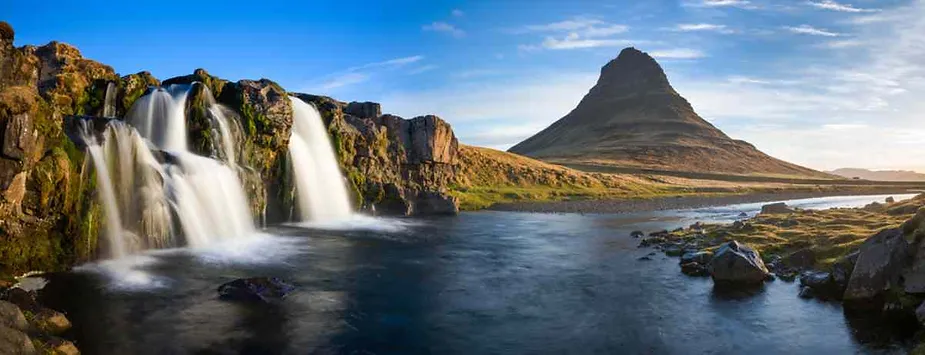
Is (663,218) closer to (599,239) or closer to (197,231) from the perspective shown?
(599,239)

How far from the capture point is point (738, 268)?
3238cm

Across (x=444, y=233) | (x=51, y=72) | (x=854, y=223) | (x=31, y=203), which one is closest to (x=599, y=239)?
(x=444, y=233)

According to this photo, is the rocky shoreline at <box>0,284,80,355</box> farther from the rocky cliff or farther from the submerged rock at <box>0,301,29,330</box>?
the rocky cliff

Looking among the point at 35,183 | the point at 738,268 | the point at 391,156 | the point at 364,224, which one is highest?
the point at 391,156

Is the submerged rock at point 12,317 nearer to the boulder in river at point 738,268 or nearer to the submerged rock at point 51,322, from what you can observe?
the submerged rock at point 51,322

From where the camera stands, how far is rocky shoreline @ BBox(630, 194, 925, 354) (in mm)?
24281

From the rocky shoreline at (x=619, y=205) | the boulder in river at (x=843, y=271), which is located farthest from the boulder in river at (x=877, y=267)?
the rocky shoreline at (x=619, y=205)

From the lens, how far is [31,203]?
32250 mm


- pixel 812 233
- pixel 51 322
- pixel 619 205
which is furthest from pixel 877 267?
pixel 619 205

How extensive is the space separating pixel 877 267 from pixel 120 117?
58506mm

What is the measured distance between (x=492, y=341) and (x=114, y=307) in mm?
17589

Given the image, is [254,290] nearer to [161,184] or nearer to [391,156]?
[161,184]

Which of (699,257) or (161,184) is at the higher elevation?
(161,184)

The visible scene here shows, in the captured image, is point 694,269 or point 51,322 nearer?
point 51,322
